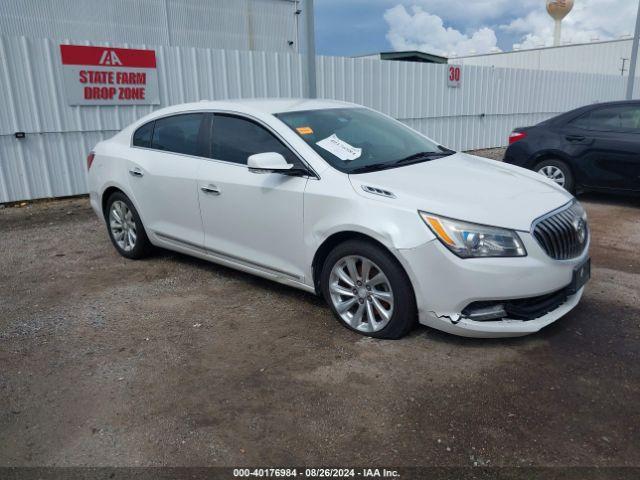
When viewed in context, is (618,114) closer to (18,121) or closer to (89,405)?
(89,405)

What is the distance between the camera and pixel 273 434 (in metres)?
2.73

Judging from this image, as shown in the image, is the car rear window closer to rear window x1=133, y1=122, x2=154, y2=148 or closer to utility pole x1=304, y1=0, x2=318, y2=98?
rear window x1=133, y1=122, x2=154, y2=148

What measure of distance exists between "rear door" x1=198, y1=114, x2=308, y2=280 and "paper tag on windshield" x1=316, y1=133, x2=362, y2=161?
259mm

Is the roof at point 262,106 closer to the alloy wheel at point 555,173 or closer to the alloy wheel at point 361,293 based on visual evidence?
the alloy wheel at point 361,293

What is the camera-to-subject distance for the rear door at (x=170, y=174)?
183 inches

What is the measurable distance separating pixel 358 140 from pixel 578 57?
35.6m

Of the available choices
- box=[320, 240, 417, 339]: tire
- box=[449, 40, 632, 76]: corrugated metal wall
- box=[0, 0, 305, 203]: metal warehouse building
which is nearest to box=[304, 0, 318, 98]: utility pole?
box=[0, 0, 305, 203]: metal warehouse building

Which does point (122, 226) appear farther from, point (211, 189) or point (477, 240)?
point (477, 240)

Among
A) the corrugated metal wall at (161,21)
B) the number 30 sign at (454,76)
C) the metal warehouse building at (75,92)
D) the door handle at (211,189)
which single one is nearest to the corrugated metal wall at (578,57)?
the corrugated metal wall at (161,21)

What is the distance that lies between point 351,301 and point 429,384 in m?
0.84

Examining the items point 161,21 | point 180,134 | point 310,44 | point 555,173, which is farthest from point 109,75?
point 161,21

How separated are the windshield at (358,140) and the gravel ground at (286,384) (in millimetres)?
1225

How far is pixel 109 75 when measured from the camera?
8625mm

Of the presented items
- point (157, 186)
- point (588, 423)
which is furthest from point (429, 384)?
point (157, 186)
